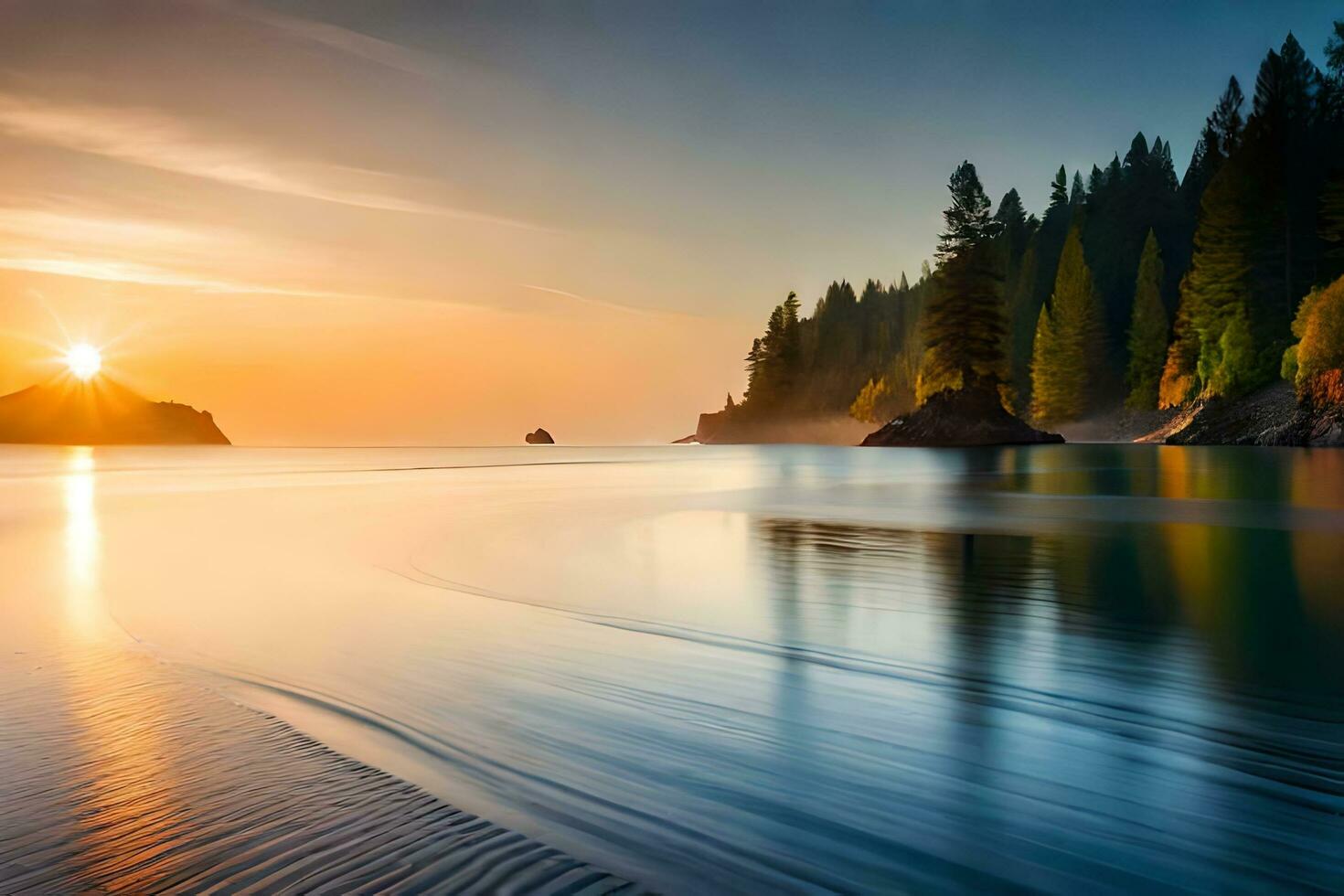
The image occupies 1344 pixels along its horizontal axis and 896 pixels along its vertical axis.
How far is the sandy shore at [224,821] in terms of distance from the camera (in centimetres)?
337

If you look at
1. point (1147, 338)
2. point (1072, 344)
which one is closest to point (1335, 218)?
point (1147, 338)

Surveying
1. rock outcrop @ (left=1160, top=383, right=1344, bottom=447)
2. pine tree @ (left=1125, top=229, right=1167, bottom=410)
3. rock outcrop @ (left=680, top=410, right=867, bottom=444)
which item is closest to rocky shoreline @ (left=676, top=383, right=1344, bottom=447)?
rock outcrop @ (left=1160, top=383, right=1344, bottom=447)

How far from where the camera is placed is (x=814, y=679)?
267 inches

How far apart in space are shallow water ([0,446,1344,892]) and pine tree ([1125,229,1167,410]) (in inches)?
3287

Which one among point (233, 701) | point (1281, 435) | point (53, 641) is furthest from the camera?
point (1281, 435)

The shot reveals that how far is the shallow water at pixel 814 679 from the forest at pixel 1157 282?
54.1m

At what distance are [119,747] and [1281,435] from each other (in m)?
71.4

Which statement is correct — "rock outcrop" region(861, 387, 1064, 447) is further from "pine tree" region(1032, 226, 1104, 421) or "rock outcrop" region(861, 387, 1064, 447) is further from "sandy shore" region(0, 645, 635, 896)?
"sandy shore" region(0, 645, 635, 896)

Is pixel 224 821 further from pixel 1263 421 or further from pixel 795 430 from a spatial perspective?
pixel 795 430

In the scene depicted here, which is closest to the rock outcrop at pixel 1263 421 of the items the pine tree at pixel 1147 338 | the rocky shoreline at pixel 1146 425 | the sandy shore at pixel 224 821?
the rocky shoreline at pixel 1146 425

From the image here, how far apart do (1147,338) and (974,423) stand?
22.3 metres

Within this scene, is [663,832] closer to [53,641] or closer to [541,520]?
[53,641]

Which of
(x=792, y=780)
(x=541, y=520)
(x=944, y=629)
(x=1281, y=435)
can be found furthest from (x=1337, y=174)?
(x=792, y=780)

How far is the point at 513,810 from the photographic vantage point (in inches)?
160
